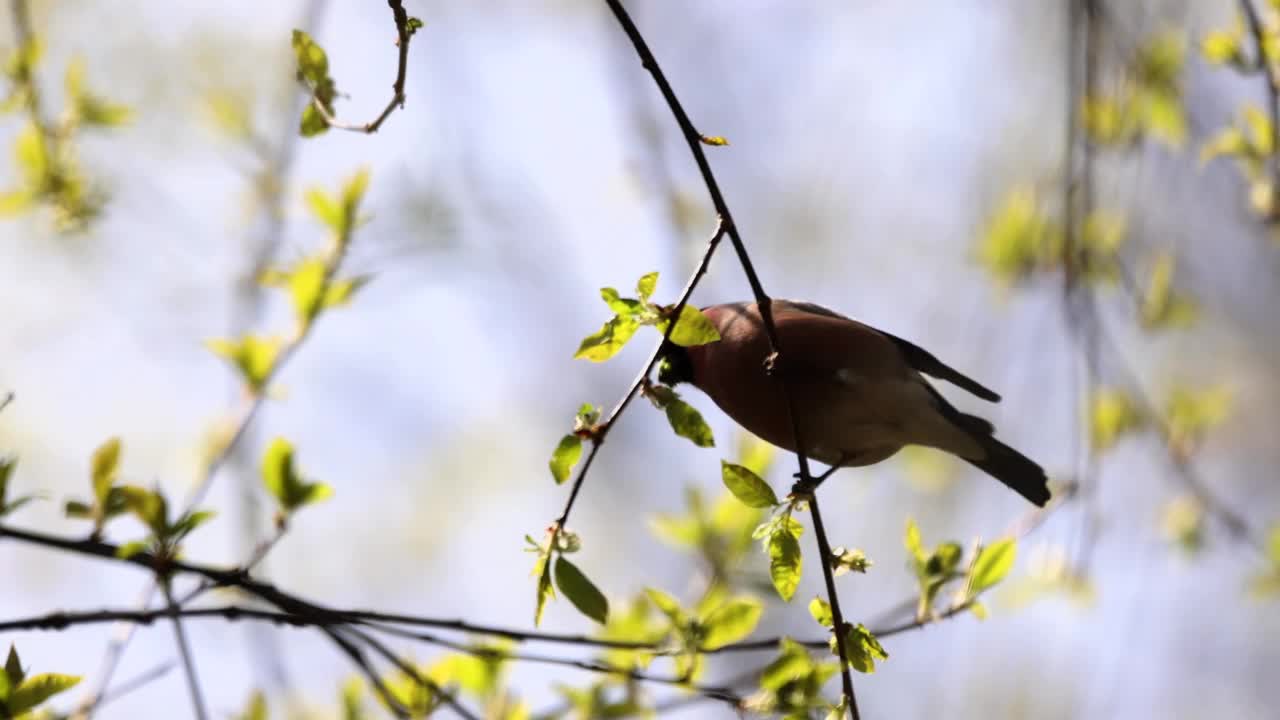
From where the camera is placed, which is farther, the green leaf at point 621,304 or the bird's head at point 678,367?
the bird's head at point 678,367

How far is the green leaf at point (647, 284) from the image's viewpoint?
1975 millimetres

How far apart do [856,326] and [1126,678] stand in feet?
14.7

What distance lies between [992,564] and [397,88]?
153cm

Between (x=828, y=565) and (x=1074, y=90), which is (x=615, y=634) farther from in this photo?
(x=1074, y=90)

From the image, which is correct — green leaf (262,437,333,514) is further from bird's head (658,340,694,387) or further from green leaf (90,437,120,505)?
bird's head (658,340,694,387)

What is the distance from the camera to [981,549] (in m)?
2.45

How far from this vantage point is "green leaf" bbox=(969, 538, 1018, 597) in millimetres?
2475

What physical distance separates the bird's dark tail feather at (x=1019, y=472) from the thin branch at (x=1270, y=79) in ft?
3.69

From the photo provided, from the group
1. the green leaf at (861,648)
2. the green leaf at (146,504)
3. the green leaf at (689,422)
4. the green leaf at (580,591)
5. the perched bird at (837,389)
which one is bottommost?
the green leaf at (861,648)

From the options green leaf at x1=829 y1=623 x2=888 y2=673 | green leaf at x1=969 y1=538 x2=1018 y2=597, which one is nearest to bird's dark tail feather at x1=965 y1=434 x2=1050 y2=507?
green leaf at x1=969 y1=538 x2=1018 y2=597

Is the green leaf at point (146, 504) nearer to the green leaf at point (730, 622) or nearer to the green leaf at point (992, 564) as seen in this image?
the green leaf at point (730, 622)

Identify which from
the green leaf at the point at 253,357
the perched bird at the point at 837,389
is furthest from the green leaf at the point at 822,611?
the green leaf at the point at 253,357

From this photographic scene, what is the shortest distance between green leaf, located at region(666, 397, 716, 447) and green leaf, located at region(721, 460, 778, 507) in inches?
3.4

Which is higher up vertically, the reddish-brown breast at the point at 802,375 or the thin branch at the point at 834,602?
the reddish-brown breast at the point at 802,375
